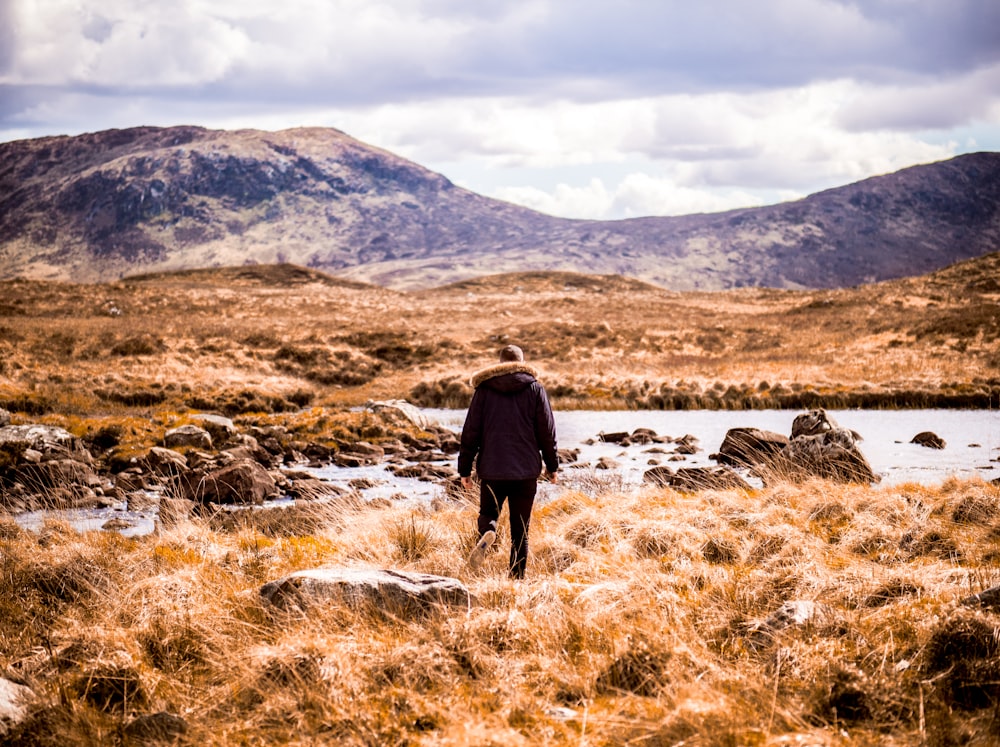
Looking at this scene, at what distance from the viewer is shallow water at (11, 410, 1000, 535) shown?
51.0 ft

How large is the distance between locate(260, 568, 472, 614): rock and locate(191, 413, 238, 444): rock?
53.3 ft

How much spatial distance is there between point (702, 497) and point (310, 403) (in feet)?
80.2

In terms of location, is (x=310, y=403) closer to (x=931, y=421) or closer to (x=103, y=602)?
(x=931, y=421)

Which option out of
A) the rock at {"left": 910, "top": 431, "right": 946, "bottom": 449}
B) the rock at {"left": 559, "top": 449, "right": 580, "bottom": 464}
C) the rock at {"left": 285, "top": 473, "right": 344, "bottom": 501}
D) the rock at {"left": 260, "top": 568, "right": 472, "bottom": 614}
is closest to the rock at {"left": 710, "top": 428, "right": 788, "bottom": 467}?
the rock at {"left": 559, "top": 449, "right": 580, "bottom": 464}

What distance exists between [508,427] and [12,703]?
4526mm

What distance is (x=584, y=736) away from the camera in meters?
4.62

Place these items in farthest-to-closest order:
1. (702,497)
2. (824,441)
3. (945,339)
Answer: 1. (945,339)
2. (824,441)
3. (702,497)

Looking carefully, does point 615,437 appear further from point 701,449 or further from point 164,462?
point 164,462

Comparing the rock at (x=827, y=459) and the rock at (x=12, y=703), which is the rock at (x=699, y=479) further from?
the rock at (x=12, y=703)

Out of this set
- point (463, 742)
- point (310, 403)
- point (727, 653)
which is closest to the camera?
point (463, 742)

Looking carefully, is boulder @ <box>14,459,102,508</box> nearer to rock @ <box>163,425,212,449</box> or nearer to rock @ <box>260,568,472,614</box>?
rock @ <box>163,425,212,449</box>

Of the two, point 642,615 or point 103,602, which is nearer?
point 642,615

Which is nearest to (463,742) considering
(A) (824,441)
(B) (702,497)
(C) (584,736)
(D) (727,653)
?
(C) (584,736)

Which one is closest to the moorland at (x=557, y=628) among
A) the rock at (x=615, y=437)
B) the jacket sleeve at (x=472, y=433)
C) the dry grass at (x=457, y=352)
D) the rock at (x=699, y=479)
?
the rock at (x=699, y=479)
